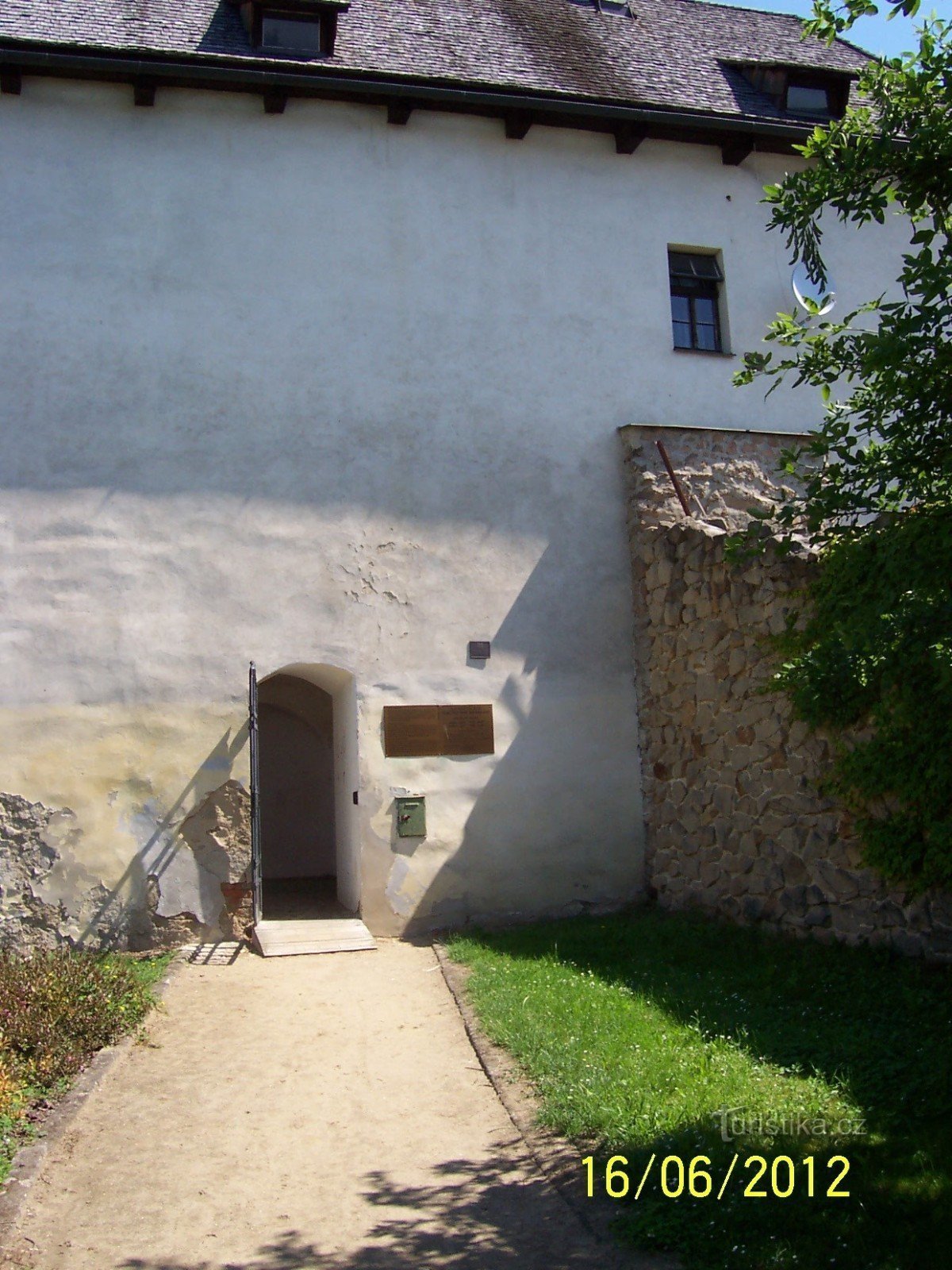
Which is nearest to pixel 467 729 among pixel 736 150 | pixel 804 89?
pixel 736 150

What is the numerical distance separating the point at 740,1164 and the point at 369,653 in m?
6.28

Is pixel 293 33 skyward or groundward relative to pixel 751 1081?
skyward

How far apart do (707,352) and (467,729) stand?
15.2 feet

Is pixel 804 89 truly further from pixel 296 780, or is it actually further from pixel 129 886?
pixel 129 886

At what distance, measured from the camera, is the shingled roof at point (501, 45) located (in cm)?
1037

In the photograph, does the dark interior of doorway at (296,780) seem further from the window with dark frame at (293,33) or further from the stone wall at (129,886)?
the window with dark frame at (293,33)

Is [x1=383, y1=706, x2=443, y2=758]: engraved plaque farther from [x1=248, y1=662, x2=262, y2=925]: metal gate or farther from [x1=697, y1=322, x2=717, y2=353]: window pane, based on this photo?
[x1=697, y1=322, x2=717, y2=353]: window pane

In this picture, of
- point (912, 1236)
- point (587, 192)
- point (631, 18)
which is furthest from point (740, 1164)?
point (631, 18)

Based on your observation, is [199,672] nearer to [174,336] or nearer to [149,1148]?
[174,336]

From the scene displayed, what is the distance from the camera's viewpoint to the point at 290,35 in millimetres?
10945

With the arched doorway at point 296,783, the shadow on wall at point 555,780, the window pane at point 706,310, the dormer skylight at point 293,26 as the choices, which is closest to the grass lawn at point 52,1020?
the shadow on wall at point 555,780

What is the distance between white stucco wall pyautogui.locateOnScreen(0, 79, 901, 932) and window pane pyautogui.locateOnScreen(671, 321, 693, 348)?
0.33 meters

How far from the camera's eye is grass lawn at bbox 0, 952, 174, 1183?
5820 mm

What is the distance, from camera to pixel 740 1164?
4520mm
